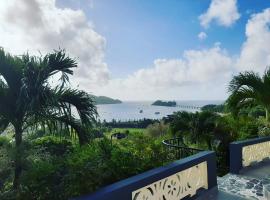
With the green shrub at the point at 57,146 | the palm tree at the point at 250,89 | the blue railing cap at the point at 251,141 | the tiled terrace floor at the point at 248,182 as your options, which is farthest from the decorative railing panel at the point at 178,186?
the palm tree at the point at 250,89

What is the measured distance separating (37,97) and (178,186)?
113 inches

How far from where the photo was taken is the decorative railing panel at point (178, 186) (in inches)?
165

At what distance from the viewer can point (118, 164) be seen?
429 cm

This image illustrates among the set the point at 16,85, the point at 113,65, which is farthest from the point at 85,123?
the point at 113,65

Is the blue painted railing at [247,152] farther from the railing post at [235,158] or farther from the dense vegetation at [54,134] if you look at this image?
the dense vegetation at [54,134]

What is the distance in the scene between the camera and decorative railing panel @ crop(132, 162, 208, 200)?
4.20 meters

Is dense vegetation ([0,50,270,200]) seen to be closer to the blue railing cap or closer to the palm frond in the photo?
the palm frond

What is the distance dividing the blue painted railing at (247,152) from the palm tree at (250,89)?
1.07m

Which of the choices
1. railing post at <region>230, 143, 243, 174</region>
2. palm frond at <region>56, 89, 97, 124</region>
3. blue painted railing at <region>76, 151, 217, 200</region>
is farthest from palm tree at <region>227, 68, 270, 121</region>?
palm frond at <region>56, 89, 97, 124</region>

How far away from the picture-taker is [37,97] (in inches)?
187

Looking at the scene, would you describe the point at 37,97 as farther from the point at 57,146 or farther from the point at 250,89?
the point at 250,89

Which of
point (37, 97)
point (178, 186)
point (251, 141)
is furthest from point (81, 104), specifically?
point (251, 141)

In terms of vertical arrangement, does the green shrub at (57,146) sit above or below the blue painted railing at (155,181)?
above

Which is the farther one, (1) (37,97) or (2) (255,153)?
(2) (255,153)
